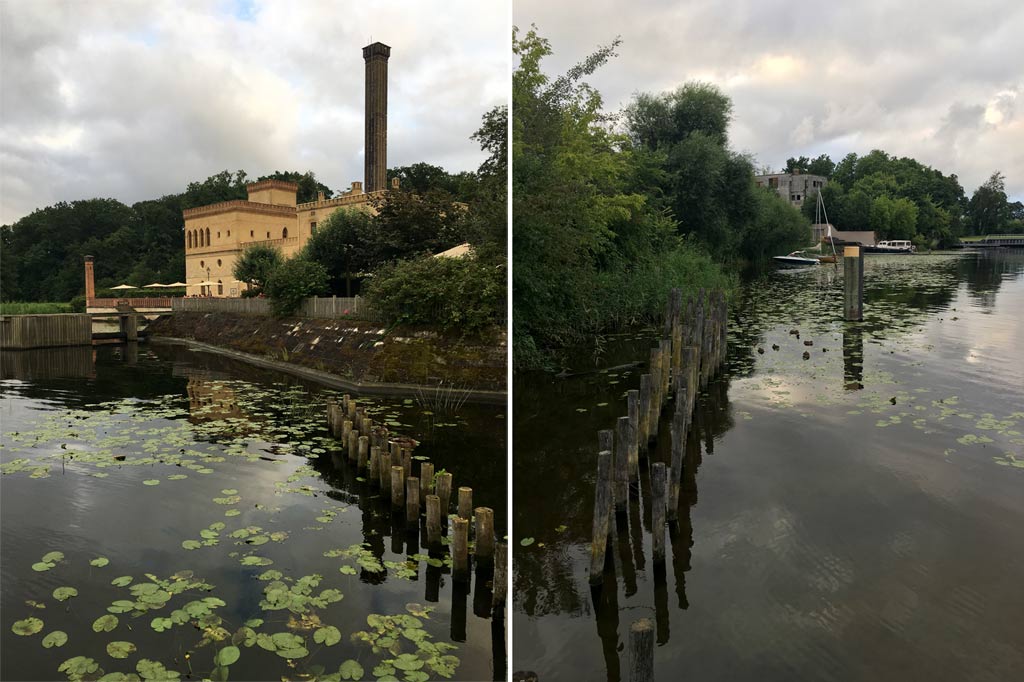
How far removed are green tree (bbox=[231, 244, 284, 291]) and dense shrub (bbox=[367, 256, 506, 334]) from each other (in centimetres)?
947

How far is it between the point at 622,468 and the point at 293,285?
13.1 m

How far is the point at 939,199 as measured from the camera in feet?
150

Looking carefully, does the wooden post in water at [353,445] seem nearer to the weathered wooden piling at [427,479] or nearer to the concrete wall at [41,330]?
the weathered wooden piling at [427,479]

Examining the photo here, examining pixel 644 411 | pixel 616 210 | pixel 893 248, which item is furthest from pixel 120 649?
pixel 893 248

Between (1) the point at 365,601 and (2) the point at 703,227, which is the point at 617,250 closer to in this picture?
(2) the point at 703,227

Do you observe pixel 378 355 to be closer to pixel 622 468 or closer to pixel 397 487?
pixel 397 487

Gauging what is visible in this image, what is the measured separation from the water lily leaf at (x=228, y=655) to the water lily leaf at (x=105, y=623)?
60 centimetres

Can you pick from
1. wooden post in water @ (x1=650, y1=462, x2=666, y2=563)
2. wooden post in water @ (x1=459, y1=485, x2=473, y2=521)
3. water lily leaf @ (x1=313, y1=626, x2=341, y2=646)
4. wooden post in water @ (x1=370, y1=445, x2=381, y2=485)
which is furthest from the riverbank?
water lily leaf @ (x1=313, y1=626, x2=341, y2=646)

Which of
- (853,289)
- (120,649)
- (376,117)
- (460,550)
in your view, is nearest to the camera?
(120,649)

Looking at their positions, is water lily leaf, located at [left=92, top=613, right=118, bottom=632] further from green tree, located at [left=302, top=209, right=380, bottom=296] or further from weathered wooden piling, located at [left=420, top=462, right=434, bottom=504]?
green tree, located at [left=302, top=209, right=380, bottom=296]

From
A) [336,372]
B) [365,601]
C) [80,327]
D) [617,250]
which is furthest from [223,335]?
[365,601]

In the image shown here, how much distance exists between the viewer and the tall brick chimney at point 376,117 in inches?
1027

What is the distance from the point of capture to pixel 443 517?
462cm

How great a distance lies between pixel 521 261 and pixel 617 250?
209 inches
